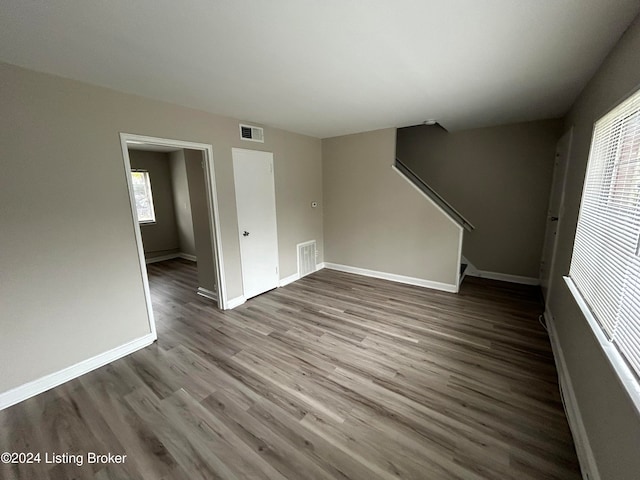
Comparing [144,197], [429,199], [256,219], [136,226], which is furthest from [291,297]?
[144,197]

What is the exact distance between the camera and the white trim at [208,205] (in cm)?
238

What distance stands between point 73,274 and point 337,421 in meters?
2.46

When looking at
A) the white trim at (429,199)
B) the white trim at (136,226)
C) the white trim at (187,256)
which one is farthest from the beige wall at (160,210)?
the white trim at (429,199)

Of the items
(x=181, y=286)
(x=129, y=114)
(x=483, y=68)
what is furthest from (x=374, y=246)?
(x=129, y=114)

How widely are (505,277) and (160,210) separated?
723 centimetres

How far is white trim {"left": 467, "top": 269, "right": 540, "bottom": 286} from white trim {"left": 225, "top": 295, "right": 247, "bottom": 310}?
3.93 meters

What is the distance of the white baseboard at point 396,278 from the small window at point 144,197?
427cm

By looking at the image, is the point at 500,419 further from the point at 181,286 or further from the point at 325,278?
the point at 181,286

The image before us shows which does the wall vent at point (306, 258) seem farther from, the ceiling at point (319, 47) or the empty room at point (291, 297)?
the ceiling at point (319, 47)

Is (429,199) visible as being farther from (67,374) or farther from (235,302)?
(67,374)

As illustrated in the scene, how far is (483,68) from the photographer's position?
6.40 feet

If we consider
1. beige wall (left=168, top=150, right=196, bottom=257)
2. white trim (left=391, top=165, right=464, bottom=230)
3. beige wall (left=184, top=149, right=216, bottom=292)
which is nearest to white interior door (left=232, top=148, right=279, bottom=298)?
beige wall (left=184, top=149, right=216, bottom=292)

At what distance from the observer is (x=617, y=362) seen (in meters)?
1.14

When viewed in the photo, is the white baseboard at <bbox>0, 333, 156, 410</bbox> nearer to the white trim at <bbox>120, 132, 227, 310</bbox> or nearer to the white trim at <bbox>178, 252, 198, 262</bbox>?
the white trim at <bbox>120, 132, 227, 310</bbox>
